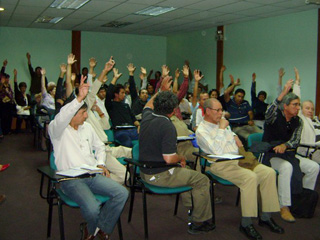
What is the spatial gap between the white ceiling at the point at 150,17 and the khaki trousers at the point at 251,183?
14.4ft

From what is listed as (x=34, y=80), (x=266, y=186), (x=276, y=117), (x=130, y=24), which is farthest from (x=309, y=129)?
(x=34, y=80)

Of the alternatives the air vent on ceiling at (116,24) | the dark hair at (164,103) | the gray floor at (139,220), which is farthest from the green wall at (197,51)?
the dark hair at (164,103)

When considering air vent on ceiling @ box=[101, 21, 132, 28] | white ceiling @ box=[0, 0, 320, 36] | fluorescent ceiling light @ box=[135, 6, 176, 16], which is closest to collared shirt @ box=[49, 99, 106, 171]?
white ceiling @ box=[0, 0, 320, 36]

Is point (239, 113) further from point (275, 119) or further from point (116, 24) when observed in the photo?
point (116, 24)

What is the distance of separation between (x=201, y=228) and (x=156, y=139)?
0.96 metres

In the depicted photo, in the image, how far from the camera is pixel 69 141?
293cm

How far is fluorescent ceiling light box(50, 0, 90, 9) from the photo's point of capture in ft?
23.4

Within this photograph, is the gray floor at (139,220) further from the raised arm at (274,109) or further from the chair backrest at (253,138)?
the raised arm at (274,109)

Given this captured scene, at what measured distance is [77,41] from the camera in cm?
1134

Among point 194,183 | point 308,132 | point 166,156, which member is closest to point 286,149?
point 308,132

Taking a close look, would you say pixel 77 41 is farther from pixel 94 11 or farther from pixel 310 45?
pixel 310 45

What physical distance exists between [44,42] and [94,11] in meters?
3.75

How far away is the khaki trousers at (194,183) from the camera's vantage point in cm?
304

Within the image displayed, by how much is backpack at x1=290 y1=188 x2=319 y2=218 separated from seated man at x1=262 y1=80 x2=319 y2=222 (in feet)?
0.26
